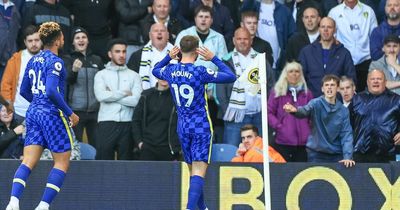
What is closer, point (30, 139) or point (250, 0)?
point (30, 139)

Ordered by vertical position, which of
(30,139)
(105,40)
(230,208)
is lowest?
(230,208)

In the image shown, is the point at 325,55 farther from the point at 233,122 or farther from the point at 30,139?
the point at 30,139

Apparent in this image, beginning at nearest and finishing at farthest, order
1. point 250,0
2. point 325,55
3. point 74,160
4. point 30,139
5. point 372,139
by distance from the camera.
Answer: point 30,139 → point 74,160 → point 372,139 → point 325,55 → point 250,0

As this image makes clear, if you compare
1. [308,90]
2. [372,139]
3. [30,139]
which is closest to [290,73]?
[308,90]

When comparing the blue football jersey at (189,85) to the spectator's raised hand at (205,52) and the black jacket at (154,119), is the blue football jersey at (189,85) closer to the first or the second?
the spectator's raised hand at (205,52)

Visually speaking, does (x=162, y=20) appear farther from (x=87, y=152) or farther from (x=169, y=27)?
(x=87, y=152)

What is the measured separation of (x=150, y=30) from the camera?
18578 millimetres

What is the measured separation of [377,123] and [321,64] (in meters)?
1.78

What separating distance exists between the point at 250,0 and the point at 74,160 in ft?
17.4

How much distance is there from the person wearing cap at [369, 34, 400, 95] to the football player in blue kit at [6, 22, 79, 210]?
598 centimetres

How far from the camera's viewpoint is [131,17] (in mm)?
19391

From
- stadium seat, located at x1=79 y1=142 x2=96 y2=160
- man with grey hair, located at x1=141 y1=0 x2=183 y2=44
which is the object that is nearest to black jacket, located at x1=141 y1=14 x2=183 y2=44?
man with grey hair, located at x1=141 y1=0 x2=183 y2=44

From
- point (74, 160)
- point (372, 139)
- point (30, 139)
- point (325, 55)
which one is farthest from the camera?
point (325, 55)

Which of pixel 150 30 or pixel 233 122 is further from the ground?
pixel 150 30
